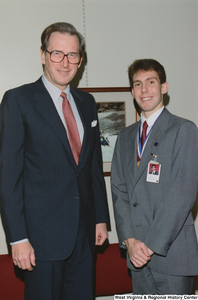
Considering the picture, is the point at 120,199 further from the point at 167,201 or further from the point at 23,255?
the point at 23,255

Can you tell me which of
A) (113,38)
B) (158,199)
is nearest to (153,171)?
(158,199)

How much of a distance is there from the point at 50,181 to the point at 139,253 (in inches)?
28.8

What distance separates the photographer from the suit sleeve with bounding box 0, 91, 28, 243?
1.66m

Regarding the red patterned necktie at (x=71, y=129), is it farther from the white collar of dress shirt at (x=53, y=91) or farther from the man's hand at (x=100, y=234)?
the man's hand at (x=100, y=234)

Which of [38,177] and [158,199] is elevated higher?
[38,177]

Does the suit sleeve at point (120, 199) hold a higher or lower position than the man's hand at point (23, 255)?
higher

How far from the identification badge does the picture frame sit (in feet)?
2.86

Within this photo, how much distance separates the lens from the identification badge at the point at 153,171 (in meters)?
1.89

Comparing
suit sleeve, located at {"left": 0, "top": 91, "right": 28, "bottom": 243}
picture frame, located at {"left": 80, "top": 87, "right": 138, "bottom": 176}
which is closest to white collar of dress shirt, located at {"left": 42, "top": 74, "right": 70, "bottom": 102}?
suit sleeve, located at {"left": 0, "top": 91, "right": 28, "bottom": 243}

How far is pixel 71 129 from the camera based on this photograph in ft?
6.24

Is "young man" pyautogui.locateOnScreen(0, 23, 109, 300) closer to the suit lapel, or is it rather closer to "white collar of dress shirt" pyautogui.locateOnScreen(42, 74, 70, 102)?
"white collar of dress shirt" pyautogui.locateOnScreen(42, 74, 70, 102)

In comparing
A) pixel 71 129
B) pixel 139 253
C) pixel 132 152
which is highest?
pixel 71 129


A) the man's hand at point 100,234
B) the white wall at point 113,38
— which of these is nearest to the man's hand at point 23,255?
the man's hand at point 100,234

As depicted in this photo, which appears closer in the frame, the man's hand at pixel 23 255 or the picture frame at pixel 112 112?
the man's hand at pixel 23 255
